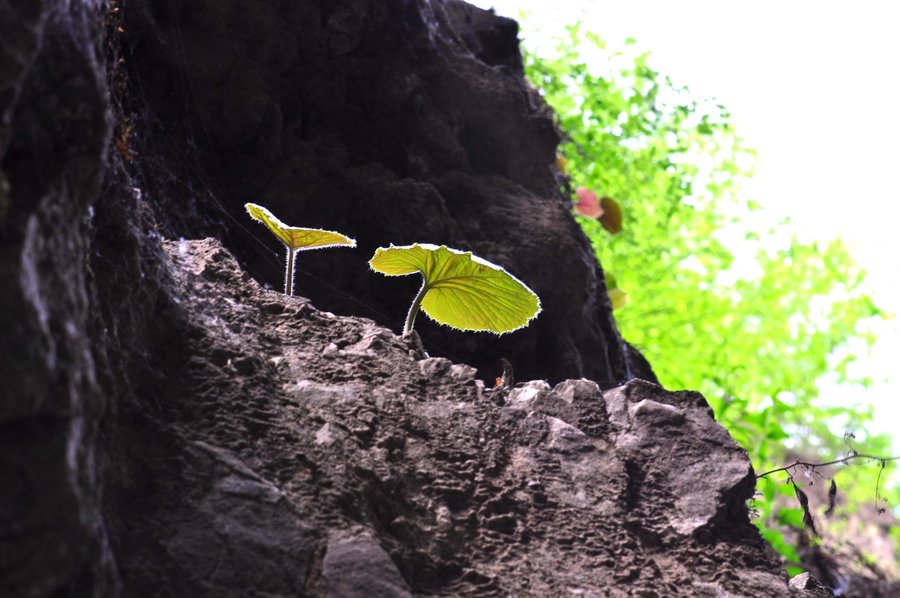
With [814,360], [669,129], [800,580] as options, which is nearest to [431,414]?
[800,580]

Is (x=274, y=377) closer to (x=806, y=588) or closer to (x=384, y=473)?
(x=384, y=473)

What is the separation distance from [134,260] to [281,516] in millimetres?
559

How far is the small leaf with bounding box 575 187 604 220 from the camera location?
545cm

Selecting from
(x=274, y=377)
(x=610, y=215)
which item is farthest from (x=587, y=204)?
(x=274, y=377)

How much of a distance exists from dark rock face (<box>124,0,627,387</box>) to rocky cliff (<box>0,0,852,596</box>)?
0.03ft

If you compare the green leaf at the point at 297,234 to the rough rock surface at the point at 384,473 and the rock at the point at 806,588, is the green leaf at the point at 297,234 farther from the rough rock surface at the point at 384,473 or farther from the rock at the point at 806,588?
the rock at the point at 806,588

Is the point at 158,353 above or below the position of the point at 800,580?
above

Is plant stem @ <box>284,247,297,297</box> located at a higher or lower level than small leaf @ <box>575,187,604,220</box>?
lower

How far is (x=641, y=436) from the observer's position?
2.19 m

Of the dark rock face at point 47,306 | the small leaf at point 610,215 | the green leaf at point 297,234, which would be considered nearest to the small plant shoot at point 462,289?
the green leaf at point 297,234

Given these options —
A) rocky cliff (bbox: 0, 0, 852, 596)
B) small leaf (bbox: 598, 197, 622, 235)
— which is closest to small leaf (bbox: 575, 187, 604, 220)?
small leaf (bbox: 598, 197, 622, 235)

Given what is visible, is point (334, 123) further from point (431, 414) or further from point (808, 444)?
point (808, 444)

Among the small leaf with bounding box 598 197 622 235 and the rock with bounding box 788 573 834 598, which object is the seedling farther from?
the small leaf with bounding box 598 197 622 235

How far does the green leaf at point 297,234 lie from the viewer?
2.51 m
